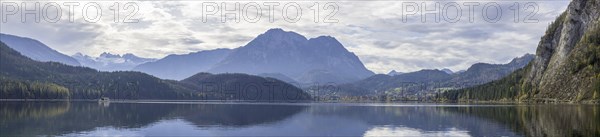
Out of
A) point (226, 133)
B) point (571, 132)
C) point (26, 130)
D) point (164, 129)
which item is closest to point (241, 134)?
point (226, 133)

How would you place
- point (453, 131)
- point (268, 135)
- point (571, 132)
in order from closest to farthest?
point (571, 132)
point (268, 135)
point (453, 131)

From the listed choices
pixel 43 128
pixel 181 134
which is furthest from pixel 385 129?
pixel 43 128

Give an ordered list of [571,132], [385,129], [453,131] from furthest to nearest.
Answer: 1. [385,129]
2. [453,131]
3. [571,132]

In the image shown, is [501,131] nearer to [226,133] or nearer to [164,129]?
[226,133]

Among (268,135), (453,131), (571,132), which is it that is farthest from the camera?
(453,131)

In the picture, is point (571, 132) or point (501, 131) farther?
point (501, 131)

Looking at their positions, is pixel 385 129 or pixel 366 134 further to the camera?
pixel 385 129

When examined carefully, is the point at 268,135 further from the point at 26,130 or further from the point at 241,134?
the point at 26,130

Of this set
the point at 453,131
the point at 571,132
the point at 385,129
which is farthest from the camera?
the point at 385,129
